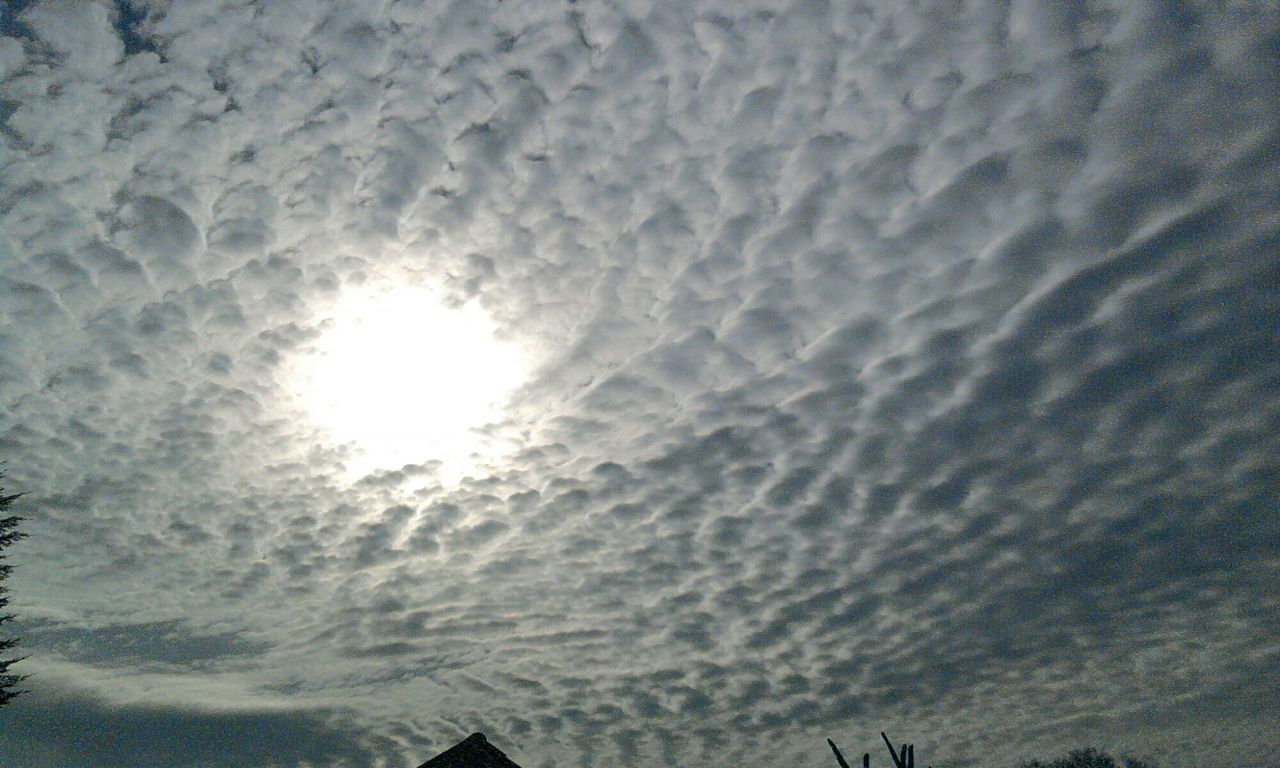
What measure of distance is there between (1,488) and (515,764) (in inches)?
1100

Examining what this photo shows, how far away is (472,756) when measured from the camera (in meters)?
20.1

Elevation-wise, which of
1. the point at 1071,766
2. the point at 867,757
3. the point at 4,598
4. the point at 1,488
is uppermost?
the point at 1,488

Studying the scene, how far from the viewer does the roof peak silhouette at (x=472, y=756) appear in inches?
779

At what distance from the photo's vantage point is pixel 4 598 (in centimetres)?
2877

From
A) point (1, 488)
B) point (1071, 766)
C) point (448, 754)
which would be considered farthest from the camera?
point (1071, 766)

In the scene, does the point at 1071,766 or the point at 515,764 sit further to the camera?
the point at 1071,766

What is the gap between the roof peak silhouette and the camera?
19797 millimetres

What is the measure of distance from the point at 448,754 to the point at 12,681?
25918 mm

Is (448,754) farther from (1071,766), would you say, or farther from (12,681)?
(1071,766)

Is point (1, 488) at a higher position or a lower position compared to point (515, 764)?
higher

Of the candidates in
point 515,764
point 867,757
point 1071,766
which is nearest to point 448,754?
point 515,764

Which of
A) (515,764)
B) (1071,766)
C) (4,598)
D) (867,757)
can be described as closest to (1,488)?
(4,598)

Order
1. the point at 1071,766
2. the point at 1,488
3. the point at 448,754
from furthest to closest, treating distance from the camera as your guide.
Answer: the point at 1071,766
the point at 1,488
the point at 448,754

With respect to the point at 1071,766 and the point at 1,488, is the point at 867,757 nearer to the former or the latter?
the point at 1,488
